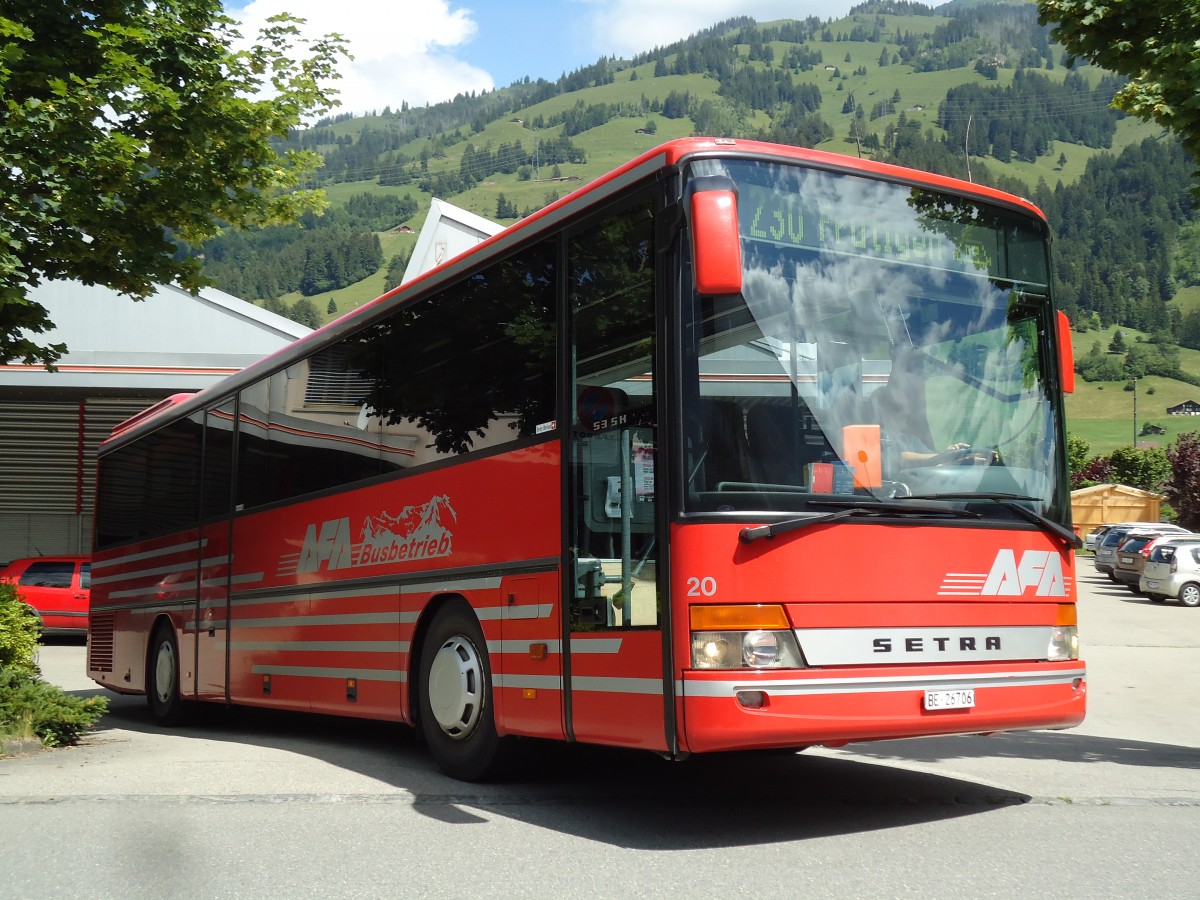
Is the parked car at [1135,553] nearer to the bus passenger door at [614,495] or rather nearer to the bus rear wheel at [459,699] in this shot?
the bus rear wheel at [459,699]

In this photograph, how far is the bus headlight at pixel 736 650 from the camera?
602 cm

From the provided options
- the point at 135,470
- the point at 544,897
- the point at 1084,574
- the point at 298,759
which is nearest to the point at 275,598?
the point at 298,759

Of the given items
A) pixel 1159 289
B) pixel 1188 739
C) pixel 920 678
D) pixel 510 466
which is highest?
pixel 1159 289

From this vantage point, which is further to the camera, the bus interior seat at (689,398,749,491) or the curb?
the curb

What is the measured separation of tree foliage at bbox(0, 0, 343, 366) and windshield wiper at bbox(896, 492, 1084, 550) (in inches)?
280

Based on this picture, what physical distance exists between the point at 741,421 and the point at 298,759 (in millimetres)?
5127

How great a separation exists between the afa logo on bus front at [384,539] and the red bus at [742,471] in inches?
1.5

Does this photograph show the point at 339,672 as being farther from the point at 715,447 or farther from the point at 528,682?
the point at 715,447

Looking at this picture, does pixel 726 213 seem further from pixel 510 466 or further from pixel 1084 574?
pixel 1084 574

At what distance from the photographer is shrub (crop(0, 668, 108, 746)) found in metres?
10.1

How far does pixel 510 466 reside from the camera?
303 inches

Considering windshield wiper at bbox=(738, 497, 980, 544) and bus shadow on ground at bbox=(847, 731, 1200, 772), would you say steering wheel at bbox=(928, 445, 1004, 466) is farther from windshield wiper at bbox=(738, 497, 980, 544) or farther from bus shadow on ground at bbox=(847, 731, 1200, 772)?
bus shadow on ground at bbox=(847, 731, 1200, 772)

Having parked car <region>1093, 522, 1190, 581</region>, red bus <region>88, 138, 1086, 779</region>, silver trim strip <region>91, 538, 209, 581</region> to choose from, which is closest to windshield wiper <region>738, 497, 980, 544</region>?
red bus <region>88, 138, 1086, 779</region>

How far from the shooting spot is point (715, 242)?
584cm
